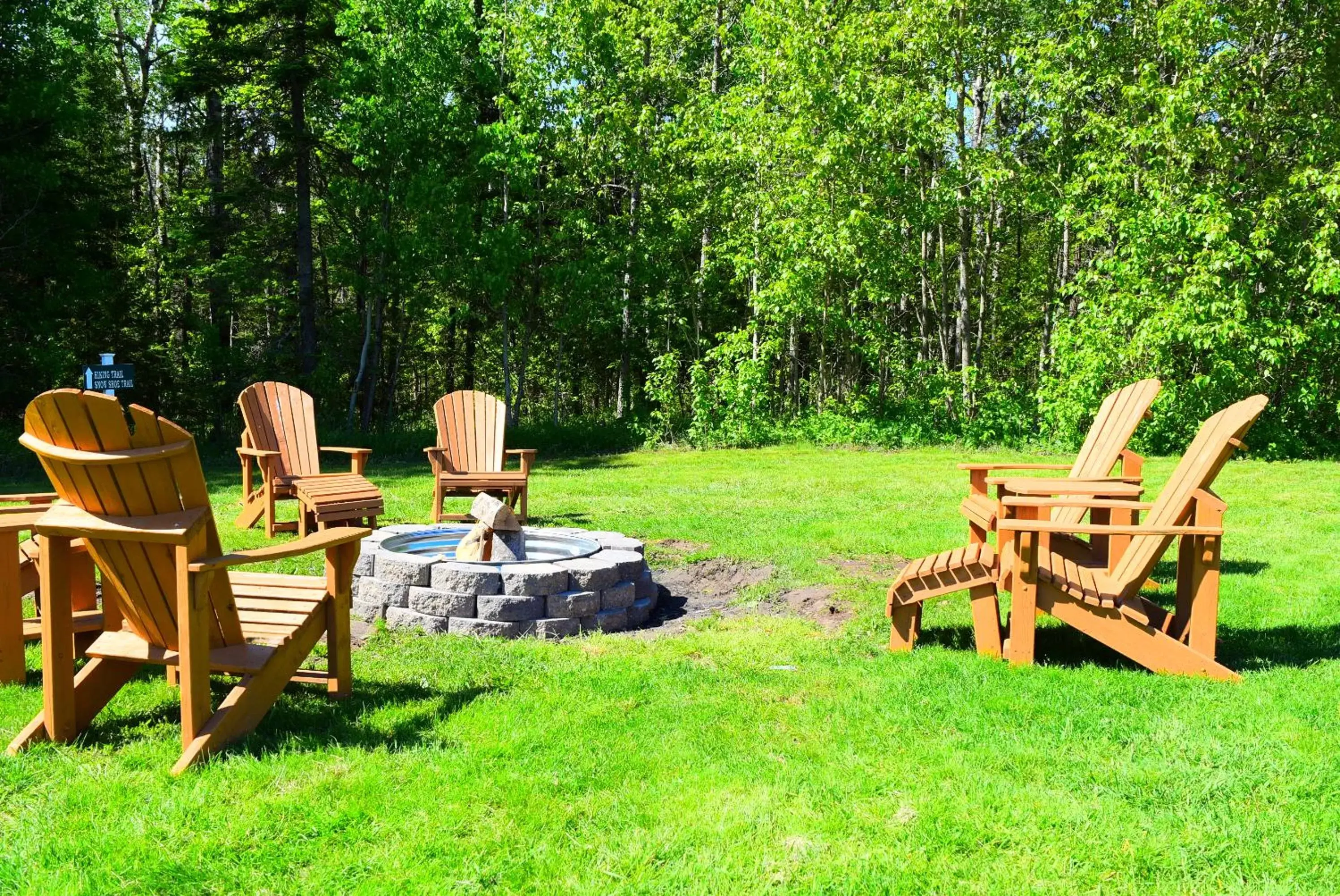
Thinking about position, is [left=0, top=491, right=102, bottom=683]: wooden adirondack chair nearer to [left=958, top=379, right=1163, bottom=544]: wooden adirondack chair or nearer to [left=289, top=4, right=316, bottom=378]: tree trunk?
[left=958, top=379, right=1163, bottom=544]: wooden adirondack chair

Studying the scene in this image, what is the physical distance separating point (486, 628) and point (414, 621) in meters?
0.41

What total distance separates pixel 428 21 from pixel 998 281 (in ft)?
40.0

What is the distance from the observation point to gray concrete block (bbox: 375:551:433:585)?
483 centimetres

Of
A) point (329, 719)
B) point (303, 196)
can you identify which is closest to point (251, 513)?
point (329, 719)

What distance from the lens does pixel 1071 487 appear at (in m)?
4.51

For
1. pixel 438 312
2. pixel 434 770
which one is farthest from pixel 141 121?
pixel 434 770

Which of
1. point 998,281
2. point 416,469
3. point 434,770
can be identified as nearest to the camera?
point 434,770

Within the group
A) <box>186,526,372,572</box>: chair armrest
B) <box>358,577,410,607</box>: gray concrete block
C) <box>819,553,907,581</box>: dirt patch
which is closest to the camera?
<box>186,526,372,572</box>: chair armrest

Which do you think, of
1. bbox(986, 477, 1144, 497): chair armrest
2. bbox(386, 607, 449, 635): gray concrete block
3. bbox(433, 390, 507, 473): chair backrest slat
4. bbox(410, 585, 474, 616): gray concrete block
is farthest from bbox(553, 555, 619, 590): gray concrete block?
bbox(433, 390, 507, 473): chair backrest slat

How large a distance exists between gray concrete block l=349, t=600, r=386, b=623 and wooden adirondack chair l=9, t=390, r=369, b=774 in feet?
5.07

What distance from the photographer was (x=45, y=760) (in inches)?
113

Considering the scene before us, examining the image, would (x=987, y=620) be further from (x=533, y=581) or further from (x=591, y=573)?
(x=533, y=581)

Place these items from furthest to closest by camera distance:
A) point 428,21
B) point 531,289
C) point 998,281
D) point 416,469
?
point 998,281, point 531,289, point 428,21, point 416,469

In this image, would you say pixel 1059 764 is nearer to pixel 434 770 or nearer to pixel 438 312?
pixel 434 770
